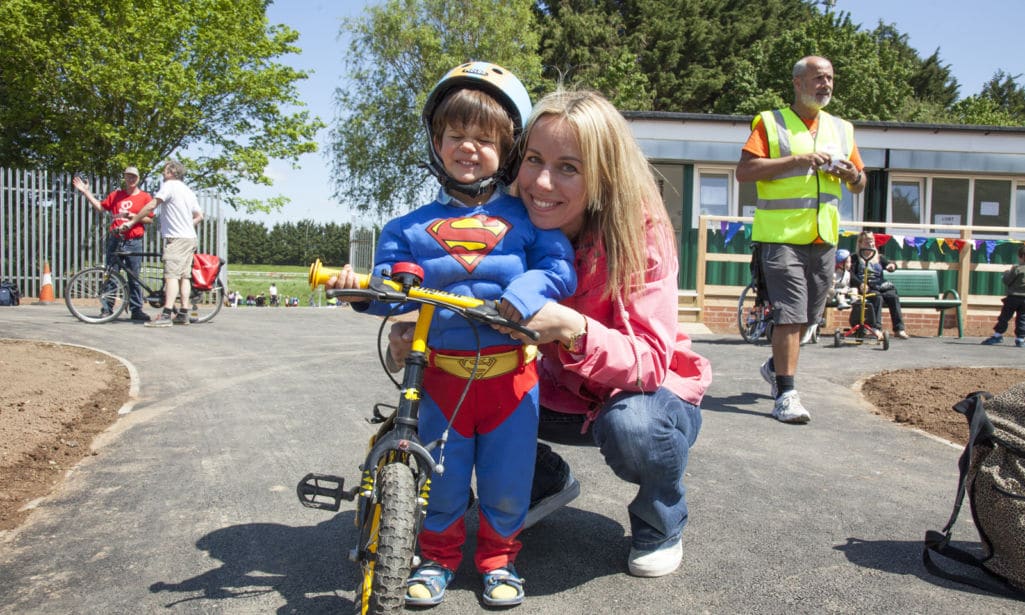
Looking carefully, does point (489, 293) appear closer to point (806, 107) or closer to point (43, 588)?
point (43, 588)

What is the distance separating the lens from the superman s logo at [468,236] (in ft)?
7.95

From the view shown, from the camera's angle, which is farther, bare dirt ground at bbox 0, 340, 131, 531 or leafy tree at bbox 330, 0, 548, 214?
leafy tree at bbox 330, 0, 548, 214

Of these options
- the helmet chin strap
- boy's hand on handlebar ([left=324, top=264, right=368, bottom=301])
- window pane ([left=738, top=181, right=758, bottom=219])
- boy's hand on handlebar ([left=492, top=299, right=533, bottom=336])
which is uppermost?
window pane ([left=738, top=181, right=758, bottom=219])

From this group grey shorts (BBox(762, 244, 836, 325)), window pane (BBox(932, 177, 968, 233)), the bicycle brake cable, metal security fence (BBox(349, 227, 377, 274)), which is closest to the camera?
the bicycle brake cable

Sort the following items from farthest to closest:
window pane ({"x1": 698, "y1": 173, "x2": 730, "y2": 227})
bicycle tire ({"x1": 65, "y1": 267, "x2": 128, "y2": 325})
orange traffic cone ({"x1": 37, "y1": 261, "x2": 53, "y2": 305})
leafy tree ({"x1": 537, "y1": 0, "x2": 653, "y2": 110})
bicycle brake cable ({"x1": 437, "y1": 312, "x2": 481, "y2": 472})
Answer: leafy tree ({"x1": 537, "y1": 0, "x2": 653, "y2": 110}) < window pane ({"x1": 698, "y1": 173, "x2": 730, "y2": 227}) < orange traffic cone ({"x1": 37, "y1": 261, "x2": 53, "y2": 305}) < bicycle tire ({"x1": 65, "y1": 267, "x2": 128, "y2": 325}) < bicycle brake cable ({"x1": 437, "y1": 312, "x2": 481, "y2": 472})

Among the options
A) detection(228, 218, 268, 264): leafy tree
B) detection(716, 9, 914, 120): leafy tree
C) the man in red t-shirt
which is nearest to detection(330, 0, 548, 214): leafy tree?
detection(716, 9, 914, 120): leafy tree

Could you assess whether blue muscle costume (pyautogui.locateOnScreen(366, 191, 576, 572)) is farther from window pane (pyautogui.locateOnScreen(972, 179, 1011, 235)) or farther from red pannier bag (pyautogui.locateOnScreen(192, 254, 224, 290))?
window pane (pyautogui.locateOnScreen(972, 179, 1011, 235))

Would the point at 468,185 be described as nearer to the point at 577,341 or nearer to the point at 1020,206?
the point at 577,341

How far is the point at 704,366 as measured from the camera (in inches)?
110

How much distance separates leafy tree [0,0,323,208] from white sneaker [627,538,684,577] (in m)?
20.2

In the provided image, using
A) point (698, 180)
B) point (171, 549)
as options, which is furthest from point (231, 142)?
point (171, 549)

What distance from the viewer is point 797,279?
16.5 feet

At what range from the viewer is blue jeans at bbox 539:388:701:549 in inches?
94.7

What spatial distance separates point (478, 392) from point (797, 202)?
342 centimetres
